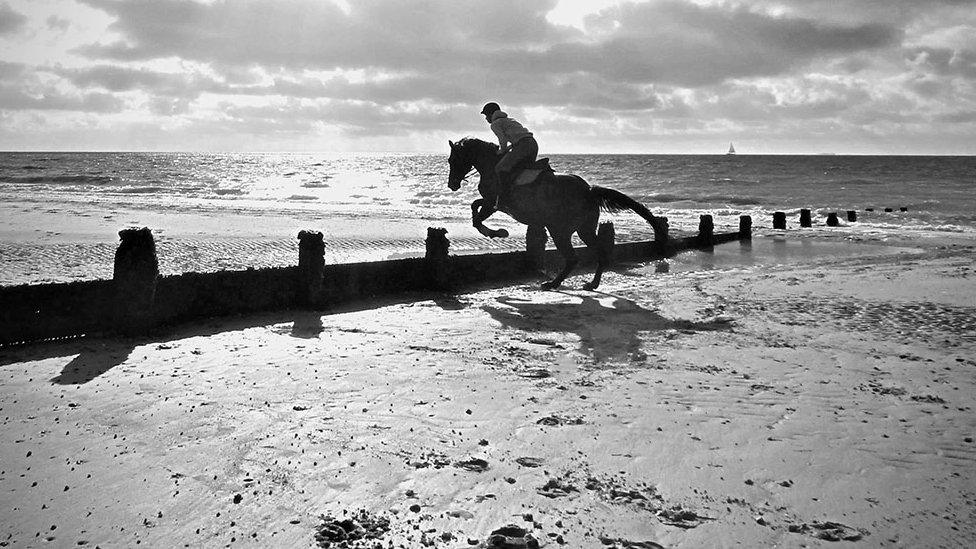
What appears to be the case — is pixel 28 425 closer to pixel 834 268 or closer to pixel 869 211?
pixel 834 268

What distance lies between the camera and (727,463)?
409 centimetres

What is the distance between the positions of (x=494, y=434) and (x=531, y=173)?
611 centimetres

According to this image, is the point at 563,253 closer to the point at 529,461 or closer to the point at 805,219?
the point at 529,461

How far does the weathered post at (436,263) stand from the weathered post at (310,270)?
1857 mm

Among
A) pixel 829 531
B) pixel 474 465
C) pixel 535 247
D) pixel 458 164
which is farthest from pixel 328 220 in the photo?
pixel 829 531

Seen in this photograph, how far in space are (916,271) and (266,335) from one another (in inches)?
451

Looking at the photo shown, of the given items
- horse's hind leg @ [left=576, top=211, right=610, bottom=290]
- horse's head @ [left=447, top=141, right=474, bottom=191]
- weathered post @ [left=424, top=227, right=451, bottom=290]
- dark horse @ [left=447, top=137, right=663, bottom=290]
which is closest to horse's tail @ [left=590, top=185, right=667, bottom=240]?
Result: dark horse @ [left=447, top=137, right=663, bottom=290]

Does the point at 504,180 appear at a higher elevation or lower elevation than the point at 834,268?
higher

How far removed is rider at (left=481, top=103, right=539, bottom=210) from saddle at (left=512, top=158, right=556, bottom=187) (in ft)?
0.22

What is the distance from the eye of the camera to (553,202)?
10211 mm

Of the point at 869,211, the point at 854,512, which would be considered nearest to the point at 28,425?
the point at 854,512

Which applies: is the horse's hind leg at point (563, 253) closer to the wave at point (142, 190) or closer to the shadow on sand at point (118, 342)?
the shadow on sand at point (118, 342)

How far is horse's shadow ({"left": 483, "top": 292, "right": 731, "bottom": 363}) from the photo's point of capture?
6809 mm

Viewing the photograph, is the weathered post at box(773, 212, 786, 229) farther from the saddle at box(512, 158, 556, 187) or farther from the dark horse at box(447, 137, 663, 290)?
the saddle at box(512, 158, 556, 187)
